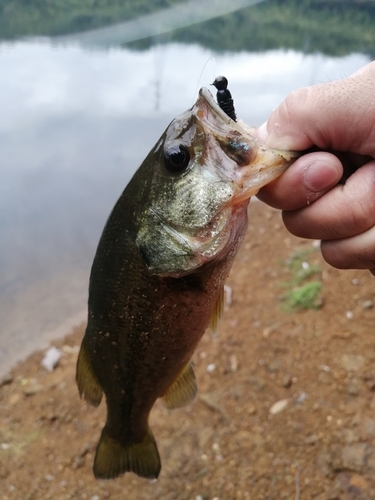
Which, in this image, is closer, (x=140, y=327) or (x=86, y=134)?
(x=140, y=327)

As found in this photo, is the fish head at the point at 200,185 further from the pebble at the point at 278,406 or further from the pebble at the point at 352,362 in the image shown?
the pebble at the point at 352,362

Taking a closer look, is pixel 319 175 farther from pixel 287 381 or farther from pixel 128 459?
pixel 287 381

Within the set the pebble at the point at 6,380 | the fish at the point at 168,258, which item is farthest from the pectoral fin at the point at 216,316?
the pebble at the point at 6,380

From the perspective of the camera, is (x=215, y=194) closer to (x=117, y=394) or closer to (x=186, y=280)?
(x=186, y=280)

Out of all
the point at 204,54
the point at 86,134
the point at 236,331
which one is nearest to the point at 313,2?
the point at 204,54

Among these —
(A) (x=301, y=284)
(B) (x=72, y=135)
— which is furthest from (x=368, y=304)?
(B) (x=72, y=135)

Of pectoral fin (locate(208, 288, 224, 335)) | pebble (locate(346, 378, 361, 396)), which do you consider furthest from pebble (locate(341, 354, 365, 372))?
pectoral fin (locate(208, 288, 224, 335))
